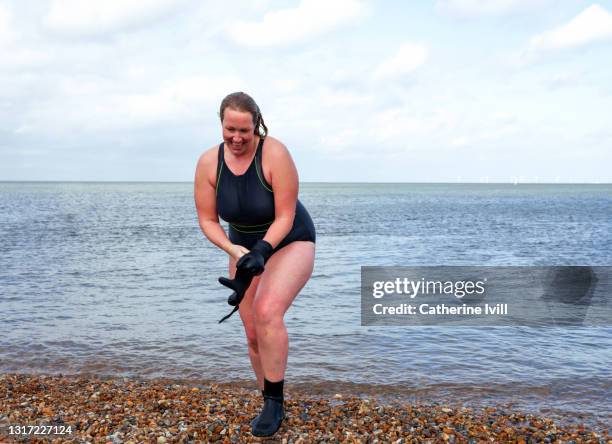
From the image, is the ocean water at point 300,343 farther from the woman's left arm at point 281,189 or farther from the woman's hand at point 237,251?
the woman's left arm at point 281,189

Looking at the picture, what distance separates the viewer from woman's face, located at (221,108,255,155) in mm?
4719

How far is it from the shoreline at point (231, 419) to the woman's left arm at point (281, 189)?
196cm

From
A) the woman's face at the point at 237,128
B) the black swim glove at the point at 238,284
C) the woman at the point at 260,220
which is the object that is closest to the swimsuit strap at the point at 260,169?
the woman at the point at 260,220

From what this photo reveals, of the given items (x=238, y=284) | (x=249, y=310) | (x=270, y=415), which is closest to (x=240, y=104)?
(x=238, y=284)

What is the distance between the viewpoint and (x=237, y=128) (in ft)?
15.6

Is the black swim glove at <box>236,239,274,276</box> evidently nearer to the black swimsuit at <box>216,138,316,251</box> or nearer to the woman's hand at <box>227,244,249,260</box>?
the woman's hand at <box>227,244,249,260</box>

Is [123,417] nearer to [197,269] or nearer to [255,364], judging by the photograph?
[255,364]

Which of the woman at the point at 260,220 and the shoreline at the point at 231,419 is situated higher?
the woman at the point at 260,220

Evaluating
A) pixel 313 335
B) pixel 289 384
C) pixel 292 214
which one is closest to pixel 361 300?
pixel 313 335

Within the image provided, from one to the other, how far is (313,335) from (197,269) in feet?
34.1

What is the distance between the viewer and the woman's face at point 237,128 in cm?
472

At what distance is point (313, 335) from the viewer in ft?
36.1

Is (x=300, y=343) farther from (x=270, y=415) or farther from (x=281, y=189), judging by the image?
(x=281, y=189)

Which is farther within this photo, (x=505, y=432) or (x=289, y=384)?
(x=289, y=384)
